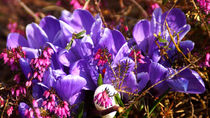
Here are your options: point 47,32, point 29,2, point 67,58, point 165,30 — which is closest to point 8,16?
point 29,2

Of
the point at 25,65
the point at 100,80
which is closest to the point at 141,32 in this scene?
the point at 100,80

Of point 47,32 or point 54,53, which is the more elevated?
point 47,32

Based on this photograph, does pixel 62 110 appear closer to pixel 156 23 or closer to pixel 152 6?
pixel 156 23

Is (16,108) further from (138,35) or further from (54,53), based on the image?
(138,35)

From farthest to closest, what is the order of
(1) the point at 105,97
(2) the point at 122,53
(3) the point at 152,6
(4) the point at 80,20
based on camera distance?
1. (3) the point at 152,6
2. (4) the point at 80,20
3. (2) the point at 122,53
4. (1) the point at 105,97

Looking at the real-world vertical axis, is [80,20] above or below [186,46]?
above

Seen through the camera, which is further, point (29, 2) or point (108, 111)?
point (29, 2)

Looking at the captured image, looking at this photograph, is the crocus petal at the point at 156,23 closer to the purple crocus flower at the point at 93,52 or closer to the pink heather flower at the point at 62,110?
the purple crocus flower at the point at 93,52

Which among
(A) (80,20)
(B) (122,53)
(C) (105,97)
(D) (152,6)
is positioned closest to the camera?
(C) (105,97)
